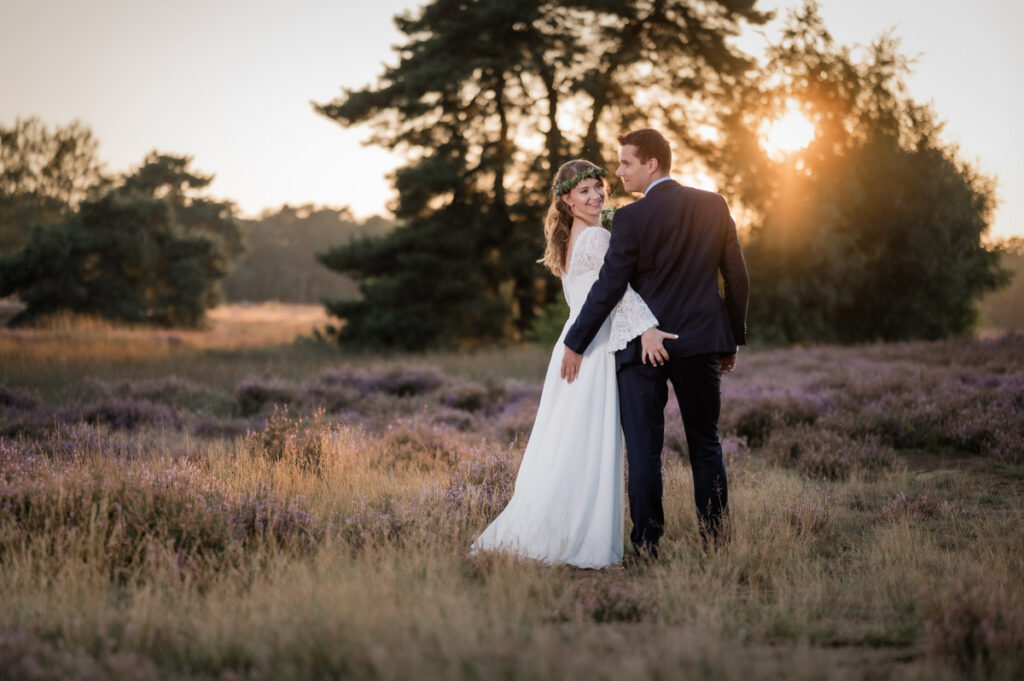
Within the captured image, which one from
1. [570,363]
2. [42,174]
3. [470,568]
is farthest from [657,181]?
[42,174]

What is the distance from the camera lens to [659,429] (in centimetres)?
398

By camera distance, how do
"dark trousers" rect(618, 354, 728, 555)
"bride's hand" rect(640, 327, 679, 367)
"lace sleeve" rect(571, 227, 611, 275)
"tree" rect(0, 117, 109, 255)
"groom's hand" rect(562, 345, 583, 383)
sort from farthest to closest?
1. "tree" rect(0, 117, 109, 255)
2. "lace sleeve" rect(571, 227, 611, 275)
3. "groom's hand" rect(562, 345, 583, 383)
4. "dark trousers" rect(618, 354, 728, 555)
5. "bride's hand" rect(640, 327, 679, 367)

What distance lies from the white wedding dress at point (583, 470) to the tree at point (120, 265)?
85.9 ft

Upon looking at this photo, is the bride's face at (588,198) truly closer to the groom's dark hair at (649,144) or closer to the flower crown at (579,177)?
the flower crown at (579,177)

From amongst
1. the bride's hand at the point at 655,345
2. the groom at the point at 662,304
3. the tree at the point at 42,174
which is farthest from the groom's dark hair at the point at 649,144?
the tree at the point at 42,174

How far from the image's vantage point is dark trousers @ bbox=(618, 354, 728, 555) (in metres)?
3.89

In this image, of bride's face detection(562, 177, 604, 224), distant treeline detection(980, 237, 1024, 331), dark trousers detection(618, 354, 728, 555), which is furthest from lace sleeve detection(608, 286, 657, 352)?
distant treeline detection(980, 237, 1024, 331)

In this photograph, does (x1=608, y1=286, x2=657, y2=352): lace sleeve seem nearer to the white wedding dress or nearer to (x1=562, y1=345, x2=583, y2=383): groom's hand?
the white wedding dress

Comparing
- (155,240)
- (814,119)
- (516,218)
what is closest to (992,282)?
(814,119)

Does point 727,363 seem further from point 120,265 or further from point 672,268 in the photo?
point 120,265

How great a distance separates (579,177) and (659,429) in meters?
1.53

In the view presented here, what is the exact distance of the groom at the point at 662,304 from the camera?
12.6 ft

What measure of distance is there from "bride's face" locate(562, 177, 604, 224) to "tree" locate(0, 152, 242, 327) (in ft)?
85.8

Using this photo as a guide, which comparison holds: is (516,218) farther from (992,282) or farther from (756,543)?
(756,543)
